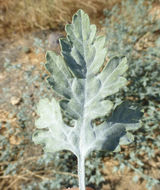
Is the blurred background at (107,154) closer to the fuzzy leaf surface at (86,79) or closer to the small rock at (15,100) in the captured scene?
the small rock at (15,100)

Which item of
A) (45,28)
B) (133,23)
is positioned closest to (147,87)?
(133,23)

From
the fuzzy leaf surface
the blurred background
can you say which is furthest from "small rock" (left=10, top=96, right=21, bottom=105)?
the fuzzy leaf surface

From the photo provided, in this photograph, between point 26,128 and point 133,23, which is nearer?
point 26,128

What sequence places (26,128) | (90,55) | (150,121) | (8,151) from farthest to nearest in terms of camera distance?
1. (26,128)
2. (8,151)
3. (150,121)
4. (90,55)

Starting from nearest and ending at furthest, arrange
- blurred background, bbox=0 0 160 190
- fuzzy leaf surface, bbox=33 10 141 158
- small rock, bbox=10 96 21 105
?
1. fuzzy leaf surface, bbox=33 10 141 158
2. blurred background, bbox=0 0 160 190
3. small rock, bbox=10 96 21 105

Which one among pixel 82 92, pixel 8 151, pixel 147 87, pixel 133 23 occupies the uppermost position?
pixel 133 23

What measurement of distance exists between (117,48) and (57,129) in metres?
2.19

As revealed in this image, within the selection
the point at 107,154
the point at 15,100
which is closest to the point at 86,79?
the point at 107,154

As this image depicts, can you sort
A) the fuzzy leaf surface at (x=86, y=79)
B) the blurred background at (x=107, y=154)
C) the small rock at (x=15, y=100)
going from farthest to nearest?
1. the small rock at (x=15, y=100)
2. the blurred background at (x=107, y=154)
3. the fuzzy leaf surface at (x=86, y=79)

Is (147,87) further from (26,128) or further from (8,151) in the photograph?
(8,151)

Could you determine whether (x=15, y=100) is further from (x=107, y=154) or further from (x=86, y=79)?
(x=86, y=79)

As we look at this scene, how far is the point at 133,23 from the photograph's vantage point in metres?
3.28

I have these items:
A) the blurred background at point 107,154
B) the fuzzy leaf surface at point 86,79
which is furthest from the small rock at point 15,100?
the fuzzy leaf surface at point 86,79

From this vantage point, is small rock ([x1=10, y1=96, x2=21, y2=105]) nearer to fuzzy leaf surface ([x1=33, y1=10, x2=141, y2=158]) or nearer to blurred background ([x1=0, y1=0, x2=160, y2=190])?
blurred background ([x1=0, y1=0, x2=160, y2=190])
